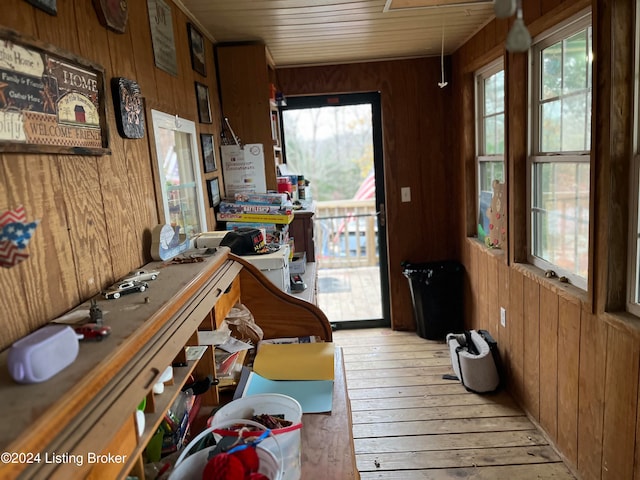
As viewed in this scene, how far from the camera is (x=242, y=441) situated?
1.04 meters

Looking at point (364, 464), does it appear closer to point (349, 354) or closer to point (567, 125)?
point (349, 354)

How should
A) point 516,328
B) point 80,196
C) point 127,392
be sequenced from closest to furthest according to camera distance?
point 127,392
point 80,196
point 516,328

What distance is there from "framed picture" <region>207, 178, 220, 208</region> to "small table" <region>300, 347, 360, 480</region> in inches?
55.5

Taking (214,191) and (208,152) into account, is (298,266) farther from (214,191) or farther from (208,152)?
(208,152)

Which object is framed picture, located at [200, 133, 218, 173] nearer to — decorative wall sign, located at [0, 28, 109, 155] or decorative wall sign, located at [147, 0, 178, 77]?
decorative wall sign, located at [147, 0, 178, 77]

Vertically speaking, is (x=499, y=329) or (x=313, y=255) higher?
(x=313, y=255)

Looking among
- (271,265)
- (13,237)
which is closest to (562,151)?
(271,265)

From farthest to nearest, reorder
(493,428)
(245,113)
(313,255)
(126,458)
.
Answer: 1. (313,255)
2. (245,113)
3. (493,428)
4. (126,458)

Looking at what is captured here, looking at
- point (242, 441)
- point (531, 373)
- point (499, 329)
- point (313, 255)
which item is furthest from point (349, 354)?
point (242, 441)

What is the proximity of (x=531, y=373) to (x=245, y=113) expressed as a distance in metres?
Answer: 2.30

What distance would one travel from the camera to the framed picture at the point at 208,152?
2412 millimetres

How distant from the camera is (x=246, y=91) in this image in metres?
2.89

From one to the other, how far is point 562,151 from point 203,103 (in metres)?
1.85

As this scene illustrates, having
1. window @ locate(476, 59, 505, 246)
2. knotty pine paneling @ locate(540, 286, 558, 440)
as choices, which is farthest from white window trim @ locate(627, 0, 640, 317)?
window @ locate(476, 59, 505, 246)
